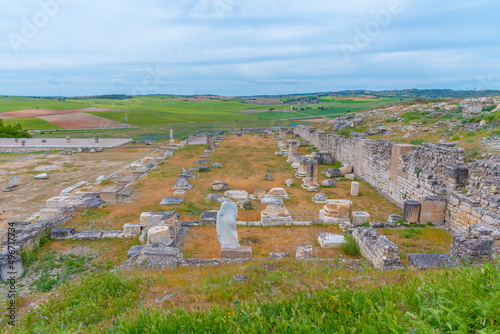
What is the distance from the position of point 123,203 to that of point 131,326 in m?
11.1

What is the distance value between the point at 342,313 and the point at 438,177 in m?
9.60

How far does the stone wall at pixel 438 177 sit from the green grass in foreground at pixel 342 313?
558 cm

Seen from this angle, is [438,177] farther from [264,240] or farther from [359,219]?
[264,240]

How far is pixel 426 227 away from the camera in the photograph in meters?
9.54

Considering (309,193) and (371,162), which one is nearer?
(309,193)

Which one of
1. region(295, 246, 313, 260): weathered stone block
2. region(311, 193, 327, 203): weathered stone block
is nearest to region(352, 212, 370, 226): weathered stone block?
region(311, 193, 327, 203): weathered stone block

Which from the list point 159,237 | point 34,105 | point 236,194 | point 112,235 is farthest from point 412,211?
point 34,105

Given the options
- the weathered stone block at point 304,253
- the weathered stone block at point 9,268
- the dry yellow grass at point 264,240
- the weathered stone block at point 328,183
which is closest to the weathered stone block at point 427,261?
the dry yellow grass at point 264,240

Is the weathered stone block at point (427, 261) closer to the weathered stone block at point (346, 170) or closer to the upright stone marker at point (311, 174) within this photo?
the upright stone marker at point (311, 174)

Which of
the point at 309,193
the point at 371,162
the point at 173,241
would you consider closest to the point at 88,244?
the point at 173,241

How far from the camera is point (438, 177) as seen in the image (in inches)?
415

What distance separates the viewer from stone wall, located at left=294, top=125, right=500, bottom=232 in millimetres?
8320

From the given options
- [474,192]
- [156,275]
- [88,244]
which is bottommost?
[88,244]

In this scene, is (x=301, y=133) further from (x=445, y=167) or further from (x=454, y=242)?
(x=454, y=242)
